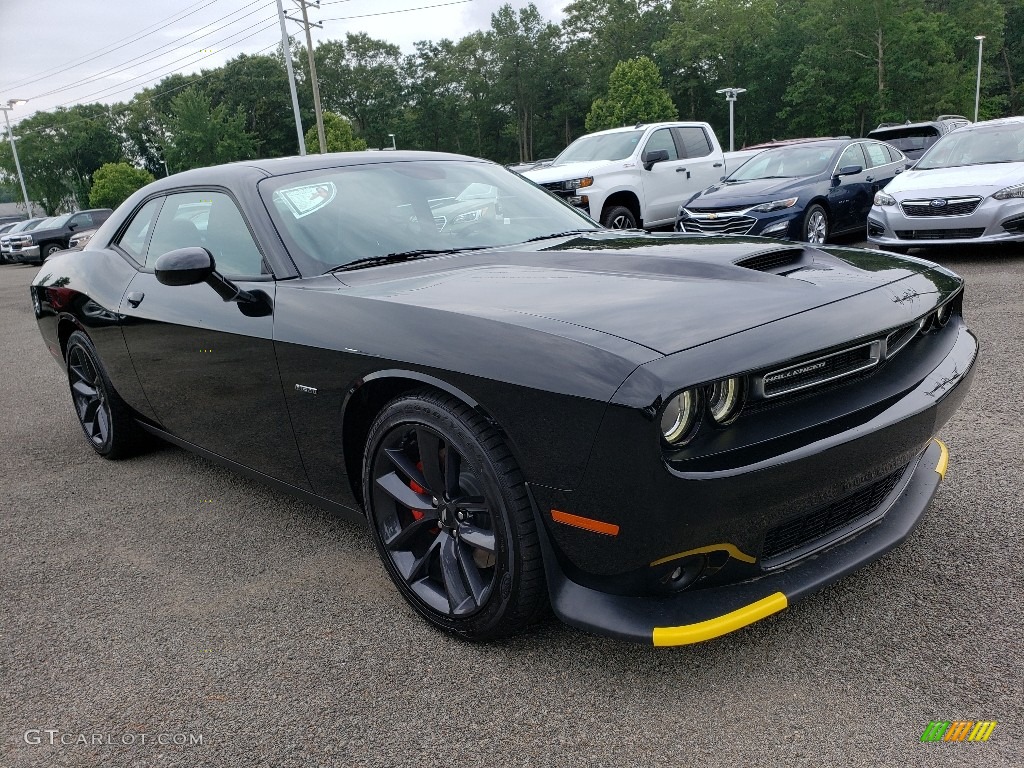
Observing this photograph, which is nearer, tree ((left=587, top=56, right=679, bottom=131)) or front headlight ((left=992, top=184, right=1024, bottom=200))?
front headlight ((left=992, top=184, right=1024, bottom=200))

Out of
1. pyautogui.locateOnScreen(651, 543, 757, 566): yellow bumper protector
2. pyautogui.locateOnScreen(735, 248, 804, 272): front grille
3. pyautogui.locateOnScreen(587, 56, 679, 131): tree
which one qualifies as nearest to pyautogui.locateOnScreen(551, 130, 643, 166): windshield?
pyautogui.locateOnScreen(735, 248, 804, 272): front grille

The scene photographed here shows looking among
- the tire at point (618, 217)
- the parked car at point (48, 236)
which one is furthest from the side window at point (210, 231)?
the parked car at point (48, 236)

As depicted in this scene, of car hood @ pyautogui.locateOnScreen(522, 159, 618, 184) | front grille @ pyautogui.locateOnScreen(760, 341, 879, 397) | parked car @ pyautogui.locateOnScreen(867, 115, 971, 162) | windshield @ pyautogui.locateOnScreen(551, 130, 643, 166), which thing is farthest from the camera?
parked car @ pyautogui.locateOnScreen(867, 115, 971, 162)

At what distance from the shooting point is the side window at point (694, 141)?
11.5 m

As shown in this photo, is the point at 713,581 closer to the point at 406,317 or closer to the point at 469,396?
the point at 469,396

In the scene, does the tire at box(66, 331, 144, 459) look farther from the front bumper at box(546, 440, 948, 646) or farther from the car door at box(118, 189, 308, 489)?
the front bumper at box(546, 440, 948, 646)

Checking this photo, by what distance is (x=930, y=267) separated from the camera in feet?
8.71

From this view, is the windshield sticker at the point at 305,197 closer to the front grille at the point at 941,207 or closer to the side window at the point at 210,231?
the side window at the point at 210,231

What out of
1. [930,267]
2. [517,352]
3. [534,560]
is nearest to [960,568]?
[930,267]

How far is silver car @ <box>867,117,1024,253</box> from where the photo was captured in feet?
25.7

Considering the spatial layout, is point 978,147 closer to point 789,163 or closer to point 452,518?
point 789,163

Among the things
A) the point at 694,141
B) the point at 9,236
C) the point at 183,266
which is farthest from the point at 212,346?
the point at 9,236

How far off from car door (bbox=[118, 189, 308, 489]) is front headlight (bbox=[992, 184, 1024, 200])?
24.7 feet

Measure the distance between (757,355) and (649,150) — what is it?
9467mm
